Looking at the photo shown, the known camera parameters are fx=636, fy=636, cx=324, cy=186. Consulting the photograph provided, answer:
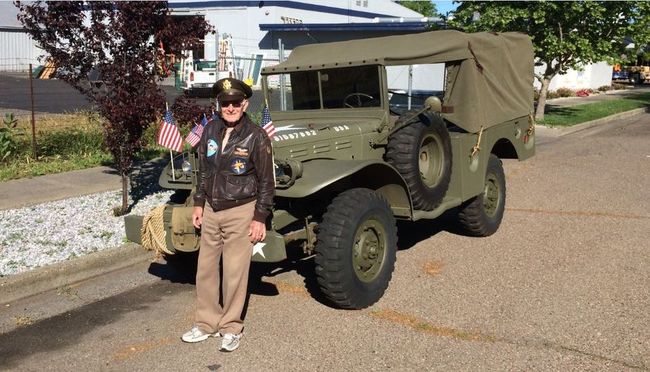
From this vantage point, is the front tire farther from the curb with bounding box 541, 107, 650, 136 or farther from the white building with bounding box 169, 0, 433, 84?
the white building with bounding box 169, 0, 433, 84

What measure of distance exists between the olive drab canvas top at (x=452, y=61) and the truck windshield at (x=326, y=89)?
9 centimetres

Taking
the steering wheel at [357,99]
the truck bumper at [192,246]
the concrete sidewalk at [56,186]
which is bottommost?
the concrete sidewalk at [56,186]

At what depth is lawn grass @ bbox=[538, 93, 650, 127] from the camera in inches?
722

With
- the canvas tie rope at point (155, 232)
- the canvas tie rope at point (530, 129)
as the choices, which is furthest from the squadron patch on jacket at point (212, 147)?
the canvas tie rope at point (530, 129)

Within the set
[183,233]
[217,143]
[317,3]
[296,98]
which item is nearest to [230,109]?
[217,143]

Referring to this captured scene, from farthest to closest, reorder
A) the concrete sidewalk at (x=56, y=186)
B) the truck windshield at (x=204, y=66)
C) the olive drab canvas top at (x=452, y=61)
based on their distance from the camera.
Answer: the truck windshield at (x=204, y=66) < the concrete sidewalk at (x=56, y=186) < the olive drab canvas top at (x=452, y=61)

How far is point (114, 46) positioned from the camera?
6.82 meters

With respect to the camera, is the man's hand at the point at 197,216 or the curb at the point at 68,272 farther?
the curb at the point at 68,272

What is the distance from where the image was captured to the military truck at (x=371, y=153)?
4.43 meters

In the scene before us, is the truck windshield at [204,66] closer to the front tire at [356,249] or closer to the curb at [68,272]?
the curb at [68,272]

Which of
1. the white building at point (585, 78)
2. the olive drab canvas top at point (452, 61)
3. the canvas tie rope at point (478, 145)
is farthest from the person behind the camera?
the white building at point (585, 78)

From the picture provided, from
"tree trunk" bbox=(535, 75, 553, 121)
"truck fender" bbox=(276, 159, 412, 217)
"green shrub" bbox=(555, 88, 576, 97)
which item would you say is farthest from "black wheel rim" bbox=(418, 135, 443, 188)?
"green shrub" bbox=(555, 88, 576, 97)

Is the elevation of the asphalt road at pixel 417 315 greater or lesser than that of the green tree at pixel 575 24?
lesser

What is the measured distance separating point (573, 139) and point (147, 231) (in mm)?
13222
